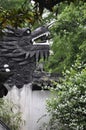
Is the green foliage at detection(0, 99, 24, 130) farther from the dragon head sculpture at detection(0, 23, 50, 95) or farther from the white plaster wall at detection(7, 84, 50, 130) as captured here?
the dragon head sculpture at detection(0, 23, 50, 95)

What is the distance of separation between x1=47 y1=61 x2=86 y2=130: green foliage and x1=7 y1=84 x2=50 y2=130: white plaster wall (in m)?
1.23

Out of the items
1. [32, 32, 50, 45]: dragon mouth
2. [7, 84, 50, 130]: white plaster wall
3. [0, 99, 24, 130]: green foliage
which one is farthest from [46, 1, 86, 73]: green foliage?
[0, 99, 24, 130]: green foliage

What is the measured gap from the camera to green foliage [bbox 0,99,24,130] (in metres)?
9.02

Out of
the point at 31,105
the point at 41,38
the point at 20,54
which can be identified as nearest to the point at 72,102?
the point at 20,54

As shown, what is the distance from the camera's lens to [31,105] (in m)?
9.54

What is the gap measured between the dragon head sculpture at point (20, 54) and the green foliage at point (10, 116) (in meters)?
0.84

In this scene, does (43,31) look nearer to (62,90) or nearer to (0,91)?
(62,90)

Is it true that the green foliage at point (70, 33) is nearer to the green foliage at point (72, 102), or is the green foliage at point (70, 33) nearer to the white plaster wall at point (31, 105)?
the white plaster wall at point (31, 105)

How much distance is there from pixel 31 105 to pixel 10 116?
642 mm

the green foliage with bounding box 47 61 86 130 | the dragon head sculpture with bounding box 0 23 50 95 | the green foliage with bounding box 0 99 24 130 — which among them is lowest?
the green foliage with bounding box 0 99 24 130

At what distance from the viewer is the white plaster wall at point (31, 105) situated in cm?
927

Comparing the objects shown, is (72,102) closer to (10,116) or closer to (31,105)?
(10,116)

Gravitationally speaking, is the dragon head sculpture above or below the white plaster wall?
above

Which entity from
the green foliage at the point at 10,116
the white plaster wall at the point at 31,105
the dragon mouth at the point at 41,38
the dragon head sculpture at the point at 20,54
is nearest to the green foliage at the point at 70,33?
the dragon mouth at the point at 41,38
